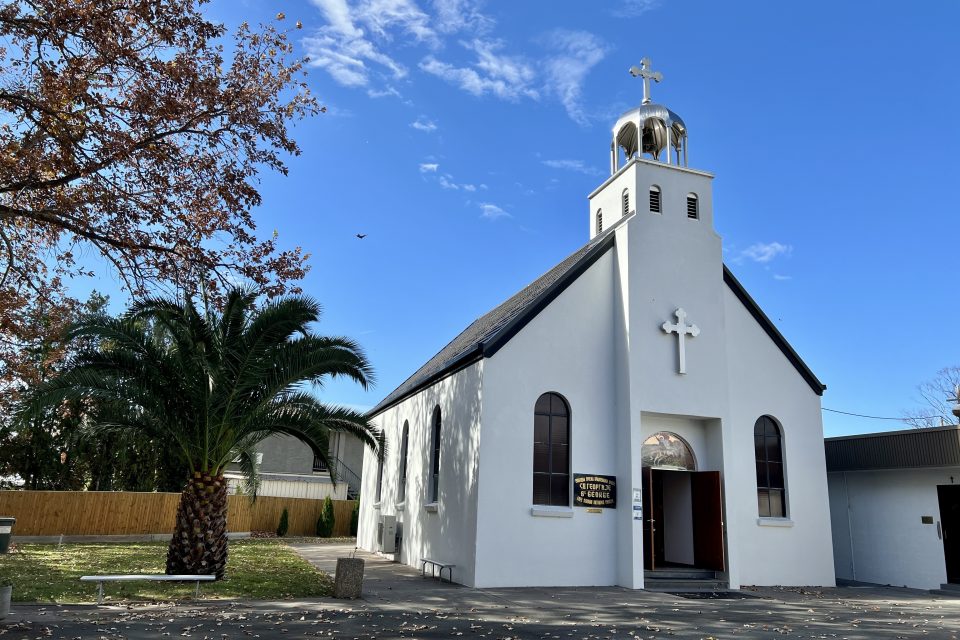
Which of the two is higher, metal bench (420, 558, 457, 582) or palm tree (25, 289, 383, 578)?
palm tree (25, 289, 383, 578)

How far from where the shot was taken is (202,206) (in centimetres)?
1081

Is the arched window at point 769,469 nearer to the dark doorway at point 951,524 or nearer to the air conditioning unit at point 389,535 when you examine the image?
the dark doorway at point 951,524

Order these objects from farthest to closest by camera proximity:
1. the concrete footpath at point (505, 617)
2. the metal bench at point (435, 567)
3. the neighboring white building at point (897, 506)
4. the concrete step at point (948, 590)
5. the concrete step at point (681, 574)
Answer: the neighboring white building at point (897, 506)
the concrete step at point (948, 590)
the concrete step at point (681, 574)
the metal bench at point (435, 567)
the concrete footpath at point (505, 617)

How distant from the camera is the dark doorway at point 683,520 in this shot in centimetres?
1576

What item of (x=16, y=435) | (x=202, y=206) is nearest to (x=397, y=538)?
(x=202, y=206)

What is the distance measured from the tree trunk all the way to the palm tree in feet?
0.06

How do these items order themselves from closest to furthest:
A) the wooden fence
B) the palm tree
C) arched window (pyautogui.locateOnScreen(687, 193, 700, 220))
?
the palm tree → arched window (pyautogui.locateOnScreen(687, 193, 700, 220)) → the wooden fence

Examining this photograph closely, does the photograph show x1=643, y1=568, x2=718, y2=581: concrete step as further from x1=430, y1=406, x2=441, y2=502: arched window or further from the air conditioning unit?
the air conditioning unit

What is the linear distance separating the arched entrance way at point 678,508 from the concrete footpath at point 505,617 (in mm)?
1634

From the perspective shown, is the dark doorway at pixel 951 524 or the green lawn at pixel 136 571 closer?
the green lawn at pixel 136 571

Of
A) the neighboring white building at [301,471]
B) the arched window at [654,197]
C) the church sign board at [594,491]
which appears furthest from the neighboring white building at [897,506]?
the neighboring white building at [301,471]

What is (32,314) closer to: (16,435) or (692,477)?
(692,477)

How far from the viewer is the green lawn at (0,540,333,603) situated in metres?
12.1

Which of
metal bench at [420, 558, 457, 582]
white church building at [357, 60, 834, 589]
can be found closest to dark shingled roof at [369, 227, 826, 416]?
white church building at [357, 60, 834, 589]
